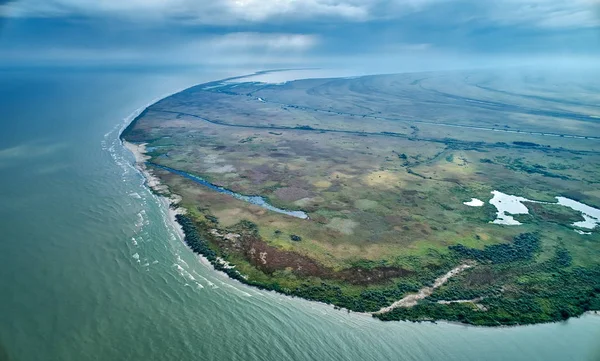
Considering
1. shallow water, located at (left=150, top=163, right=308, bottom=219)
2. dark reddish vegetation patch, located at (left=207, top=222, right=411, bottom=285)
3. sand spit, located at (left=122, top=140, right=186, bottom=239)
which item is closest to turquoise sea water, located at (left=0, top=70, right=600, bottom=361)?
sand spit, located at (left=122, top=140, right=186, bottom=239)

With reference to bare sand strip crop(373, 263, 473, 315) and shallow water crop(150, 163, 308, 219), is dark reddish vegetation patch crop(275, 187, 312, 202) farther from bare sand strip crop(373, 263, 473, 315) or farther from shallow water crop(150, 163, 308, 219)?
bare sand strip crop(373, 263, 473, 315)

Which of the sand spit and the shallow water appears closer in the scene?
the sand spit

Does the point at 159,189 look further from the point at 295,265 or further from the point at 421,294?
the point at 421,294

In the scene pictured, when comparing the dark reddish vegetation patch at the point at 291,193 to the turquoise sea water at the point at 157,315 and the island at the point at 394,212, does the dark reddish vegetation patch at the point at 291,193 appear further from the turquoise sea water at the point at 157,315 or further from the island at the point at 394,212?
the turquoise sea water at the point at 157,315

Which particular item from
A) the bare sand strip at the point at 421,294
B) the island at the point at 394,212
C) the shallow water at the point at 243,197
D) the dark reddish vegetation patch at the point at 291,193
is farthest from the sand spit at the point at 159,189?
the bare sand strip at the point at 421,294

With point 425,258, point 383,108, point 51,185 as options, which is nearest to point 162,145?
point 51,185

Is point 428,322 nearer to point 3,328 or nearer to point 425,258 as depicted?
point 425,258
